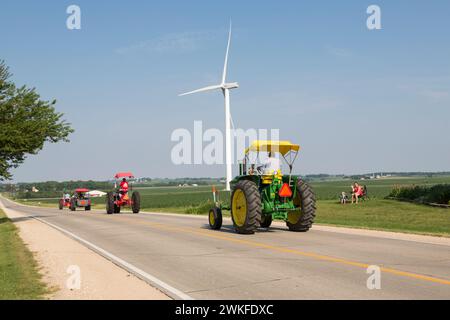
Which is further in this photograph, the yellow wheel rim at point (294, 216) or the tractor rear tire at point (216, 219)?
the tractor rear tire at point (216, 219)

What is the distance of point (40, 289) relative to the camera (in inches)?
287

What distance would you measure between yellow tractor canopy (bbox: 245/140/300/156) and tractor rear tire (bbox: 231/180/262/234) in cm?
119

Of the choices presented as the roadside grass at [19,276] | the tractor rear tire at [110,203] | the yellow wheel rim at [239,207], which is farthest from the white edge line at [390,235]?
the tractor rear tire at [110,203]

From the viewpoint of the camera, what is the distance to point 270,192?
13.8 m

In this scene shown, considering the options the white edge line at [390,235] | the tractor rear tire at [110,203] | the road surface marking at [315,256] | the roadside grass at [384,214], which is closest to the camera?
the road surface marking at [315,256]

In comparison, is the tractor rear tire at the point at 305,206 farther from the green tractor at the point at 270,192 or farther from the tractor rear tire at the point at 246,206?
the tractor rear tire at the point at 246,206

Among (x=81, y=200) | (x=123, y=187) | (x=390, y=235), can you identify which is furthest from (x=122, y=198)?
(x=390, y=235)

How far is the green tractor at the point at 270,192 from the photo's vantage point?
13391 millimetres

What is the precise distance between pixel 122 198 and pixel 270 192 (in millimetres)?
17365

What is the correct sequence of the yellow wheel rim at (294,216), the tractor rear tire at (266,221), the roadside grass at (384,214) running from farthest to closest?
the roadside grass at (384,214), the tractor rear tire at (266,221), the yellow wheel rim at (294,216)

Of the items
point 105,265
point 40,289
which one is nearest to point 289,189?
point 105,265

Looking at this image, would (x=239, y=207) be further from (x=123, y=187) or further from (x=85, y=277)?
(x=123, y=187)

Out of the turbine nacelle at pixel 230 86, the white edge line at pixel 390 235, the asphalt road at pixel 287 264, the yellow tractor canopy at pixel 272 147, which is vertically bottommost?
the white edge line at pixel 390 235
